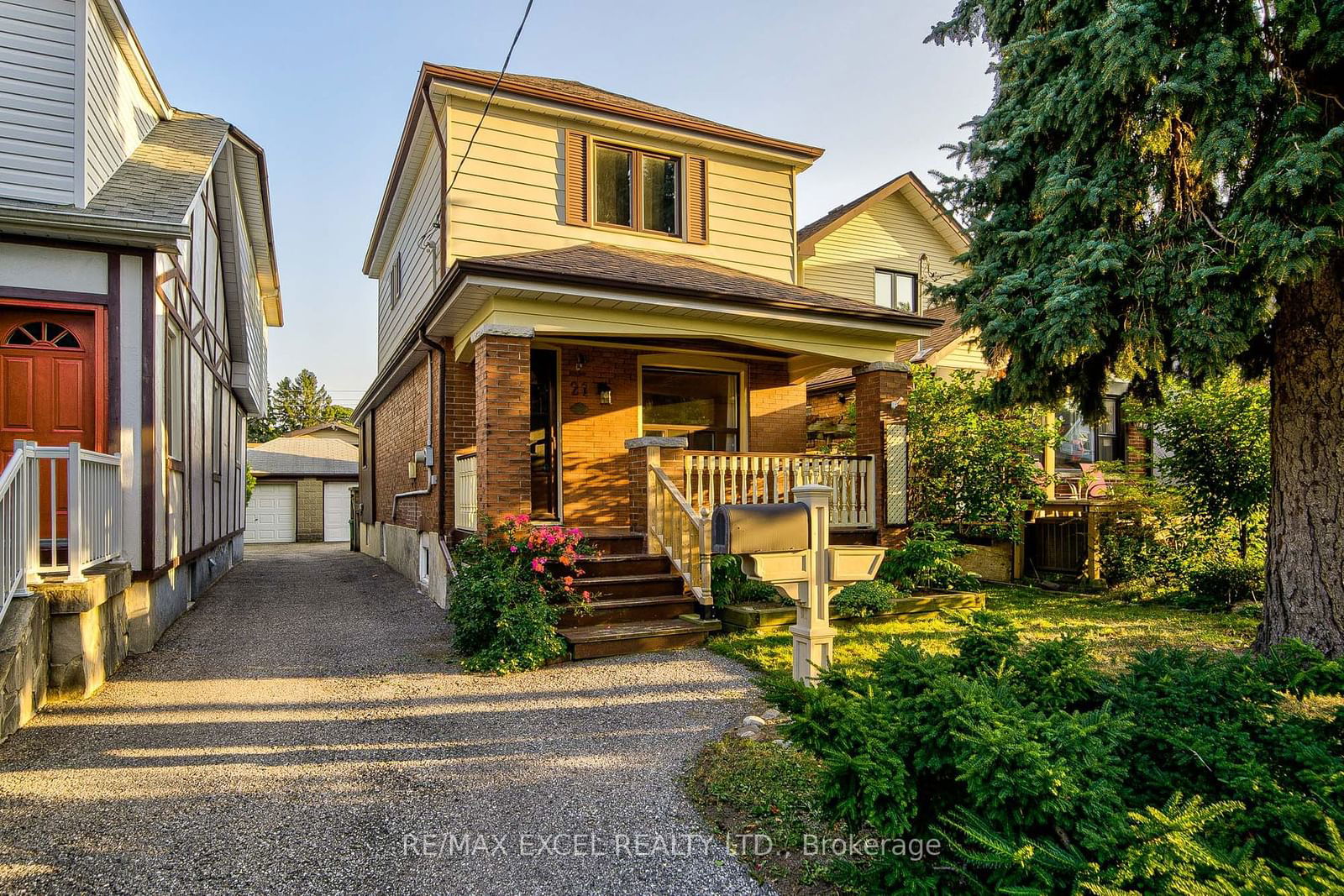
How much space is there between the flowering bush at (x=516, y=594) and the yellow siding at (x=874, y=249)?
418 inches

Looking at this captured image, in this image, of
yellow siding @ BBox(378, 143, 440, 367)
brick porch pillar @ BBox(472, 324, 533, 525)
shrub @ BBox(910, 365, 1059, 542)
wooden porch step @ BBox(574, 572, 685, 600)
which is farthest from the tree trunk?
yellow siding @ BBox(378, 143, 440, 367)

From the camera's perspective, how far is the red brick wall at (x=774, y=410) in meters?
10.8

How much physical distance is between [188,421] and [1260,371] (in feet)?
37.8

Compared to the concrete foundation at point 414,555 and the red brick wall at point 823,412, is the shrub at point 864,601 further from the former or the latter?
the red brick wall at point 823,412

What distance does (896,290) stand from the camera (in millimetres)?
17031

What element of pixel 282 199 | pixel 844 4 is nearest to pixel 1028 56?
pixel 844 4

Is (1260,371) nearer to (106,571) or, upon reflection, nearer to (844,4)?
(844,4)

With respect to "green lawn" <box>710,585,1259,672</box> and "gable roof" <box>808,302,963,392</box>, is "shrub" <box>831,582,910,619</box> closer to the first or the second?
"green lawn" <box>710,585,1259,672</box>

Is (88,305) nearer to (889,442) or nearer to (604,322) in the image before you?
(604,322)

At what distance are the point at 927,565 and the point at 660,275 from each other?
4.53m

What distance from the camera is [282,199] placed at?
16.7 metres

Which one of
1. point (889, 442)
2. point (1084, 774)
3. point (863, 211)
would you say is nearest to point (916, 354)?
point (863, 211)

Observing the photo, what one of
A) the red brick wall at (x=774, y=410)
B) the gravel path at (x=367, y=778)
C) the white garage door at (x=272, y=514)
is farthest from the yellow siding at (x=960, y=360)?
the white garage door at (x=272, y=514)

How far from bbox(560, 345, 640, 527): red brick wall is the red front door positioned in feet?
15.9
